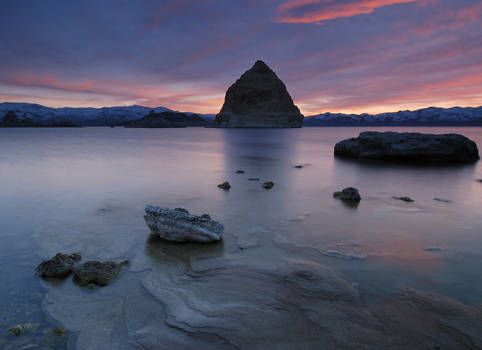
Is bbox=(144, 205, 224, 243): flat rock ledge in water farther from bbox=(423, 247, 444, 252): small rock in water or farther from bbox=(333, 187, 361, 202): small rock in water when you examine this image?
bbox=(333, 187, 361, 202): small rock in water

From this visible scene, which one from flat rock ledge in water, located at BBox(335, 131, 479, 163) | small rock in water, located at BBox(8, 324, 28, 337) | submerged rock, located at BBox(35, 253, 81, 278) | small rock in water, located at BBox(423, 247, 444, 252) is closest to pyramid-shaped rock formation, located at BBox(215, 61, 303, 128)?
flat rock ledge in water, located at BBox(335, 131, 479, 163)

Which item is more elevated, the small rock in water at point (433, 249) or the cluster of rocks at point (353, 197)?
the cluster of rocks at point (353, 197)

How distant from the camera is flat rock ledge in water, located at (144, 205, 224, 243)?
4.86 m

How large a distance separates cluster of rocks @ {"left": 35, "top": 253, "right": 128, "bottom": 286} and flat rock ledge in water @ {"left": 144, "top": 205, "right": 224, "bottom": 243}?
1112 mm

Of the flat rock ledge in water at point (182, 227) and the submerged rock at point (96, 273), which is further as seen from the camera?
the flat rock ledge in water at point (182, 227)

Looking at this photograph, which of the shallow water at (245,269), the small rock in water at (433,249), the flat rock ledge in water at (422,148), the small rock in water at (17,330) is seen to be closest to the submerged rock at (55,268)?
the shallow water at (245,269)

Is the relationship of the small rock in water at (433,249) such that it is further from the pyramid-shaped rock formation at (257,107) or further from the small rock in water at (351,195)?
the pyramid-shaped rock formation at (257,107)

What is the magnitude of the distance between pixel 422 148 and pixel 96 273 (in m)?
17.9

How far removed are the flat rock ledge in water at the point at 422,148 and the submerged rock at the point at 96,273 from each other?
17.0 m

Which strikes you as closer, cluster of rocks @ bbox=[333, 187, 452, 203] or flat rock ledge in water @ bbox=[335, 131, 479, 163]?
cluster of rocks @ bbox=[333, 187, 452, 203]

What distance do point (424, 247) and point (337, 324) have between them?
2.97 metres

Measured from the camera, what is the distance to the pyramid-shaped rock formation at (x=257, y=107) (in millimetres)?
144000

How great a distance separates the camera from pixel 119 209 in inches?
278

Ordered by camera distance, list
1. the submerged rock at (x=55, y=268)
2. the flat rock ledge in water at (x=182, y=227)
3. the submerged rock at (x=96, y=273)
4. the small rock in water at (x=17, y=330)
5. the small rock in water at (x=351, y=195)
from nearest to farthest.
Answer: the small rock in water at (x=17, y=330), the submerged rock at (x=96, y=273), the submerged rock at (x=55, y=268), the flat rock ledge in water at (x=182, y=227), the small rock in water at (x=351, y=195)
